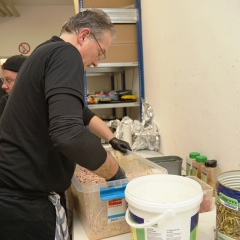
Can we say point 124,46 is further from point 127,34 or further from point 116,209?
point 116,209

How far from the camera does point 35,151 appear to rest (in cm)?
92

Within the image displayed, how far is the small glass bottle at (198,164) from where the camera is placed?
124cm

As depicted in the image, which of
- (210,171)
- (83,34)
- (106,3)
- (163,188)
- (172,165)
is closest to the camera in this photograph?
(163,188)

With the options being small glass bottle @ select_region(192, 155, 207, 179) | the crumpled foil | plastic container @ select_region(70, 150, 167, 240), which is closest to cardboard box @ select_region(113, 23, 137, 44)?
the crumpled foil

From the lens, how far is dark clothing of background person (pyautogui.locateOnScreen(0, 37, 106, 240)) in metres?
0.82

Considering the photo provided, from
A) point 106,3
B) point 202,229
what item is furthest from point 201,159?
point 106,3

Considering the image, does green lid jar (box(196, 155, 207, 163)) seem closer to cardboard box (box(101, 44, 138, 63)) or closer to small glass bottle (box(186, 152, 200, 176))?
small glass bottle (box(186, 152, 200, 176))

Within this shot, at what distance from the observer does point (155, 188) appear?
80cm

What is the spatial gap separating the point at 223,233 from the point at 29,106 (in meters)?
0.71

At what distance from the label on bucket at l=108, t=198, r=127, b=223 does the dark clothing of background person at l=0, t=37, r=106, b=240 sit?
18cm

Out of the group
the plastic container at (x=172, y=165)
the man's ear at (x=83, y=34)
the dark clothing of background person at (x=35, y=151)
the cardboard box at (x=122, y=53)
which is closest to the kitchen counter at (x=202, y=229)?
the dark clothing of background person at (x=35, y=151)

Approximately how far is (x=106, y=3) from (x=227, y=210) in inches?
82.2

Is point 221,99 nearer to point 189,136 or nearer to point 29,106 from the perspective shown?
point 189,136

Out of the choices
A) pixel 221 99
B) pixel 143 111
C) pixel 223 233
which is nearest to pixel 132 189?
pixel 223 233
